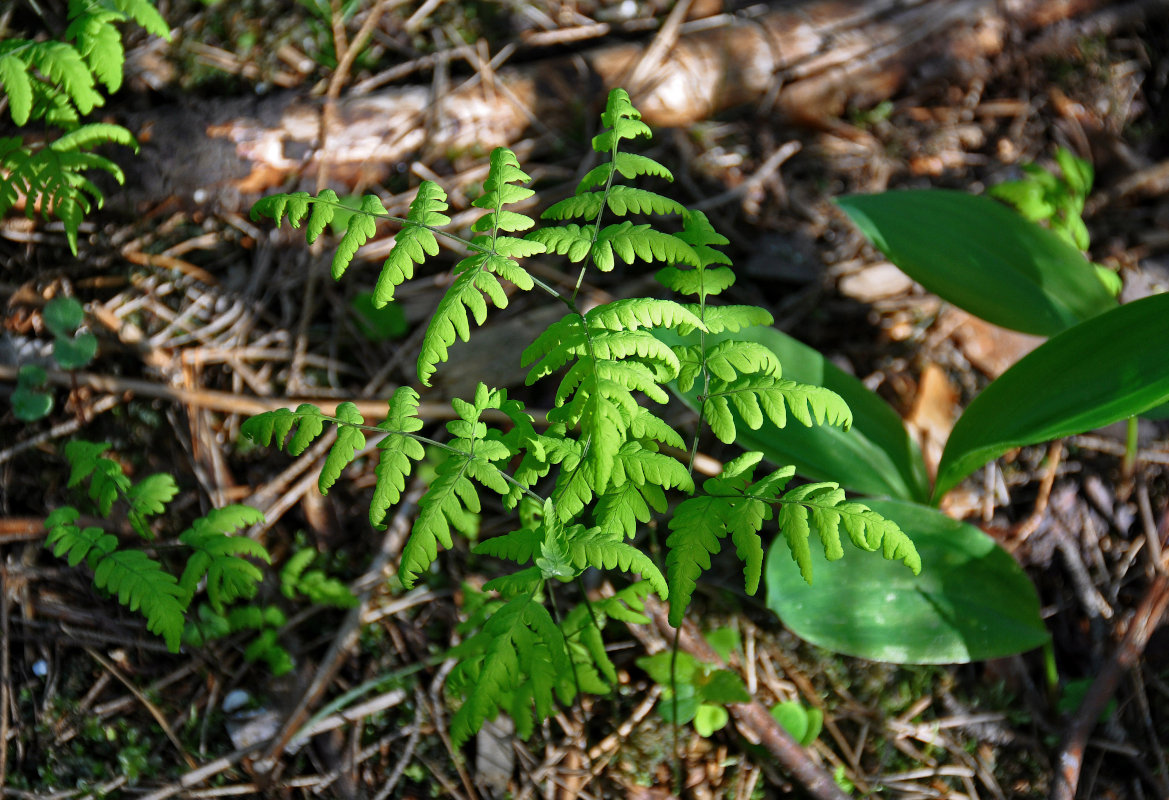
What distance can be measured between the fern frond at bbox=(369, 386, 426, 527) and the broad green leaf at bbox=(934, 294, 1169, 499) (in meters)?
0.98

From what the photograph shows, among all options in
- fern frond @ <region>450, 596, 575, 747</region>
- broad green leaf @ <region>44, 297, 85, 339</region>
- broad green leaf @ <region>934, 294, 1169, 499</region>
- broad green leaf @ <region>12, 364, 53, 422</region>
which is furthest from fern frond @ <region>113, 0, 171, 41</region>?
broad green leaf @ <region>934, 294, 1169, 499</region>

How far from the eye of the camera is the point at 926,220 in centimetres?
172

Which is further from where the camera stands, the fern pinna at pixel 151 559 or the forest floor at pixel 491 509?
the forest floor at pixel 491 509

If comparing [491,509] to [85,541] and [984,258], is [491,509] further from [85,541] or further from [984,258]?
[984,258]

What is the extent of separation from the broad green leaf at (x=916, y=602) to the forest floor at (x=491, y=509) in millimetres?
230

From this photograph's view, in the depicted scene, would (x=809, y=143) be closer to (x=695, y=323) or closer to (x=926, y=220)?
(x=926, y=220)

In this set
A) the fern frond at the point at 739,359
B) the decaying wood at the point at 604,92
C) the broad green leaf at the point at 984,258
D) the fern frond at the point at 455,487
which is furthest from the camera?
the decaying wood at the point at 604,92

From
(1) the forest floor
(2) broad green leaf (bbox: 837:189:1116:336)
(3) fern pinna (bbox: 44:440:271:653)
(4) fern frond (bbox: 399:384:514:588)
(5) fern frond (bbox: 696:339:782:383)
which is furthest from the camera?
(2) broad green leaf (bbox: 837:189:1116:336)

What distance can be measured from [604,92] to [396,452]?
164 cm

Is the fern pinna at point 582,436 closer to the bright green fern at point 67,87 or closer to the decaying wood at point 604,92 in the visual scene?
the bright green fern at point 67,87

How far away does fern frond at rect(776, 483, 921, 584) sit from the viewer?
3.27ft

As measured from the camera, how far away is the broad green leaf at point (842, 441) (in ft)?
5.18

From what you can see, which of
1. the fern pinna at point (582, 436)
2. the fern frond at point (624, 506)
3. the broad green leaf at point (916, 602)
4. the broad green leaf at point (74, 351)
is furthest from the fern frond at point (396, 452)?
the broad green leaf at point (74, 351)

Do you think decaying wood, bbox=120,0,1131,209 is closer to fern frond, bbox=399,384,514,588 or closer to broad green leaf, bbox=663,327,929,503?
broad green leaf, bbox=663,327,929,503
